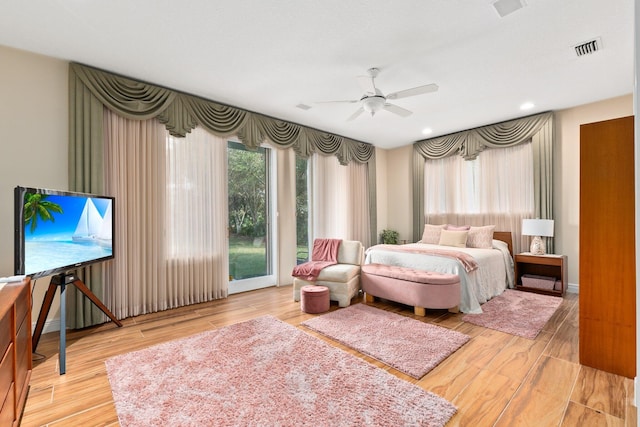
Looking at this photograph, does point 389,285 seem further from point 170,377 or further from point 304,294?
point 170,377

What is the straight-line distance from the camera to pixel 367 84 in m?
3.01

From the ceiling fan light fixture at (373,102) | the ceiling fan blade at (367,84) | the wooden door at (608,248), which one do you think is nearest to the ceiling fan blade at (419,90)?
the ceiling fan light fixture at (373,102)

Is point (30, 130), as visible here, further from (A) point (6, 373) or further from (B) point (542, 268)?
(B) point (542, 268)

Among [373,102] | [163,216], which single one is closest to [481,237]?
[373,102]

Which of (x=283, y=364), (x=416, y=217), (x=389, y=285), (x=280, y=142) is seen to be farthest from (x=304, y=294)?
(x=416, y=217)

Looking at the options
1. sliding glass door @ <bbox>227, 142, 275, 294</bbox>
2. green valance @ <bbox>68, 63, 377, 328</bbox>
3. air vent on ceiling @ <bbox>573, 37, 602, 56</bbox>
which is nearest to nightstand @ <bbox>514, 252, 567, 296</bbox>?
air vent on ceiling @ <bbox>573, 37, 602, 56</bbox>

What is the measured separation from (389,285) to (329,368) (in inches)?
62.4

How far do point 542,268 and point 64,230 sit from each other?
229 inches

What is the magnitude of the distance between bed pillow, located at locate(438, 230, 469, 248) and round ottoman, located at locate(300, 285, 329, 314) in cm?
240

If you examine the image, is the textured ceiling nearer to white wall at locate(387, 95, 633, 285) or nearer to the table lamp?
white wall at locate(387, 95, 633, 285)

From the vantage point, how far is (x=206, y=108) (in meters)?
3.74

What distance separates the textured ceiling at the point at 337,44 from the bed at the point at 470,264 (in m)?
2.00

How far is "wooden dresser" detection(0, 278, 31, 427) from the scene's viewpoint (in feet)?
4.26

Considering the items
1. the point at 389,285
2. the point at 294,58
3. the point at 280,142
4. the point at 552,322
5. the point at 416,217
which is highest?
the point at 294,58
